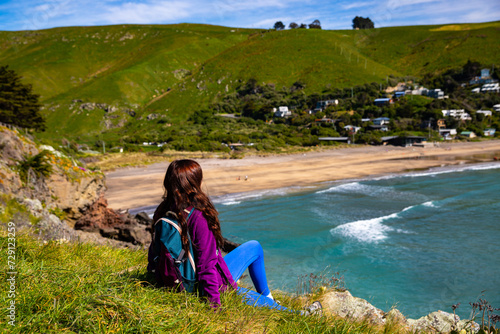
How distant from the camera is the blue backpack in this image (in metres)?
2.69

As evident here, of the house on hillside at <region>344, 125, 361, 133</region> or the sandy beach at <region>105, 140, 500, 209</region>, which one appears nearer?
the sandy beach at <region>105, 140, 500, 209</region>

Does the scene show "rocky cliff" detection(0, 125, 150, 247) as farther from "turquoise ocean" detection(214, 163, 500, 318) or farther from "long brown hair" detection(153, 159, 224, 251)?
"long brown hair" detection(153, 159, 224, 251)

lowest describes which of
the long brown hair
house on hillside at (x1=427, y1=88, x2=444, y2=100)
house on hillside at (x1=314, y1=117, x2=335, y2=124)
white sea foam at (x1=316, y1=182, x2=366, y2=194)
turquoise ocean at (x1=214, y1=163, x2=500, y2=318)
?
white sea foam at (x1=316, y1=182, x2=366, y2=194)

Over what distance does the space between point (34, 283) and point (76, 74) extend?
651 feet

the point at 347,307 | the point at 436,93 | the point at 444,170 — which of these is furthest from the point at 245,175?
the point at 436,93

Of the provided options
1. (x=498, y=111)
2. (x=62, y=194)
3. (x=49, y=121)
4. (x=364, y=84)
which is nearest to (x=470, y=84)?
(x=498, y=111)

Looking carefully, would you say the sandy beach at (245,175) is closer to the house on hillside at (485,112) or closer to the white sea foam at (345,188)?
the white sea foam at (345,188)

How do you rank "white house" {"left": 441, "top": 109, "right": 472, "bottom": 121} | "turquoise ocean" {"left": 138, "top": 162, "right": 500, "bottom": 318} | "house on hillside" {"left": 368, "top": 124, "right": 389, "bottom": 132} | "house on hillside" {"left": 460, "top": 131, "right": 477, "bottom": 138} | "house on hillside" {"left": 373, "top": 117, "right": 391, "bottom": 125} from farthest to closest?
1. "white house" {"left": 441, "top": 109, "right": 472, "bottom": 121}
2. "house on hillside" {"left": 373, "top": 117, "right": 391, "bottom": 125}
3. "house on hillside" {"left": 368, "top": 124, "right": 389, "bottom": 132}
4. "house on hillside" {"left": 460, "top": 131, "right": 477, "bottom": 138}
5. "turquoise ocean" {"left": 138, "top": 162, "right": 500, "bottom": 318}

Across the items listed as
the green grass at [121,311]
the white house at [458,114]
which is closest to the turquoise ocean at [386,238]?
the green grass at [121,311]

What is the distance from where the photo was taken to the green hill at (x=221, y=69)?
11881cm

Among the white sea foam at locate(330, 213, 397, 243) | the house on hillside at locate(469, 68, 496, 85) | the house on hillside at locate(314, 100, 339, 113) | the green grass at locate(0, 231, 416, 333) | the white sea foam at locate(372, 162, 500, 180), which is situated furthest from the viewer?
the house on hillside at locate(469, 68, 496, 85)

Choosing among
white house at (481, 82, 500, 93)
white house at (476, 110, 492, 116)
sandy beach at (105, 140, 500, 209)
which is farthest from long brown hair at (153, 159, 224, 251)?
white house at (481, 82, 500, 93)

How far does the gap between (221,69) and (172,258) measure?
149 m

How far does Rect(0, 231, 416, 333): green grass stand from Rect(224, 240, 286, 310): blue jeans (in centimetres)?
24
